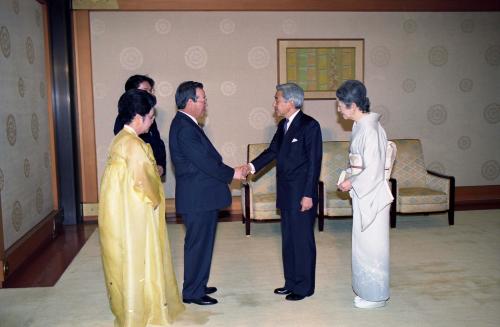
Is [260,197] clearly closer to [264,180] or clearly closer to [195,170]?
[264,180]

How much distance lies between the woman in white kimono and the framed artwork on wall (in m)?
3.37

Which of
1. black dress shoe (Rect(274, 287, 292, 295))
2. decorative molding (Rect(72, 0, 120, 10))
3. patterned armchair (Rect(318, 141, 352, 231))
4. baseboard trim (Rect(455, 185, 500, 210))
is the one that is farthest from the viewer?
baseboard trim (Rect(455, 185, 500, 210))

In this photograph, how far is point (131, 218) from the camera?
10.7 feet

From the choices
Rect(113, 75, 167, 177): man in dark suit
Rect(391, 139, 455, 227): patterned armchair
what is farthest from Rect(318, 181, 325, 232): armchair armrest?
Rect(113, 75, 167, 177): man in dark suit

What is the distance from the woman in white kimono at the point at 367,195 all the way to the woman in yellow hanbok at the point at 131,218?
1389 millimetres

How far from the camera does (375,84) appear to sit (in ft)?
24.1

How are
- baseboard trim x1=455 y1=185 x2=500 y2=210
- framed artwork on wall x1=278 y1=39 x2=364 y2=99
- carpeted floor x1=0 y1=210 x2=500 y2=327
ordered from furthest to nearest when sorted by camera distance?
baseboard trim x1=455 y1=185 x2=500 y2=210
framed artwork on wall x1=278 y1=39 x2=364 y2=99
carpeted floor x1=0 y1=210 x2=500 y2=327

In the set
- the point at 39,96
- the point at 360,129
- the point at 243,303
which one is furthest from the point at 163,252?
the point at 39,96

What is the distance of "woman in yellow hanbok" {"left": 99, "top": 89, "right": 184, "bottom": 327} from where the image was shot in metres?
3.25

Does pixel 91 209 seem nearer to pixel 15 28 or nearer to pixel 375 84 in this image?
pixel 15 28

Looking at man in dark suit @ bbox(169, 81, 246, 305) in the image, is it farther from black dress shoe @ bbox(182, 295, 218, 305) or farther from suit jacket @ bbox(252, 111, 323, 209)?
suit jacket @ bbox(252, 111, 323, 209)

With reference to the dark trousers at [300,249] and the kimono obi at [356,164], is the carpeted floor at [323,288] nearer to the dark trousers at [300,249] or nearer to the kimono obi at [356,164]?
the dark trousers at [300,249]

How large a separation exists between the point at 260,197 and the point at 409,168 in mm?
2000

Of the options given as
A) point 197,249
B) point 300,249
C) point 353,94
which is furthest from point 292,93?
point 197,249
